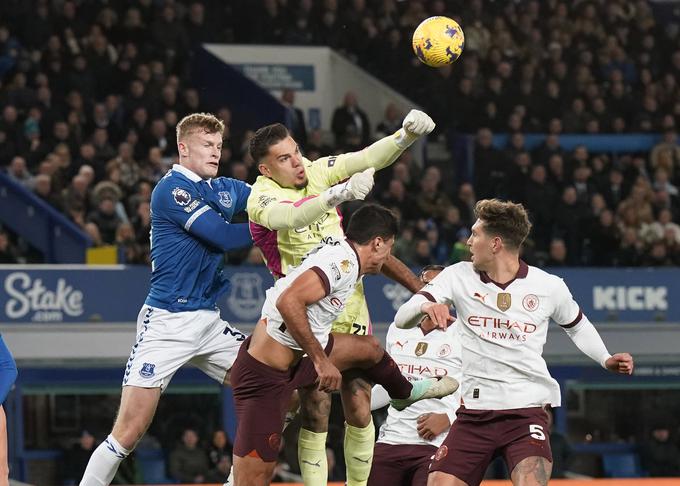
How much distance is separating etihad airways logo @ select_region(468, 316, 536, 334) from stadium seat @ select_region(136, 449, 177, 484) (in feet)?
29.4

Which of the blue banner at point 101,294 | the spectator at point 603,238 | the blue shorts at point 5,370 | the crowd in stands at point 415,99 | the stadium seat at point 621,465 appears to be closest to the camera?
the blue shorts at point 5,370

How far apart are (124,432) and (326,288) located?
5.10 ft

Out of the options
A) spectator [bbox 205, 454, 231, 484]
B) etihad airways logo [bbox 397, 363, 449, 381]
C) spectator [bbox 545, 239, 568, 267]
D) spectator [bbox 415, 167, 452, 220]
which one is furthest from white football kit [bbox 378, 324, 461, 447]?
spectator [bbox 415, 167, 452, 220]

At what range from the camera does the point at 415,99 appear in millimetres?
21266

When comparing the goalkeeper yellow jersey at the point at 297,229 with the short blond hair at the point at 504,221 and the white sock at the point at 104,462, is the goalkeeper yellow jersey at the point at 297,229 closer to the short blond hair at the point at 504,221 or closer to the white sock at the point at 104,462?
A: the short blond hair at the point at 504,221

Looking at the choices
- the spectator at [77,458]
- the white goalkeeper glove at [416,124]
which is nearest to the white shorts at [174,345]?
the white goalkeeper glove at [416,124]

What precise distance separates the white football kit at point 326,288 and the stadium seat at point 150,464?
8401mm

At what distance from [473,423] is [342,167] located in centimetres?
178

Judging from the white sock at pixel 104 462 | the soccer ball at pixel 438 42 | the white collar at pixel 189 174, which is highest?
the soccer ball at pixel 438 42

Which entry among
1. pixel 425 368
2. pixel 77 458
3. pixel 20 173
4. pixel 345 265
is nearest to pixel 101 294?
pixel 20 173

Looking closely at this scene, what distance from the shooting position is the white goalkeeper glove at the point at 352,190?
24.9 ft

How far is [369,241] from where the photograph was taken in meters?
7.92

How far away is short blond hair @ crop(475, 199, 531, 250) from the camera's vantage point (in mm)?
7852

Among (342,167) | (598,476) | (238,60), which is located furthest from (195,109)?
(342,167)
